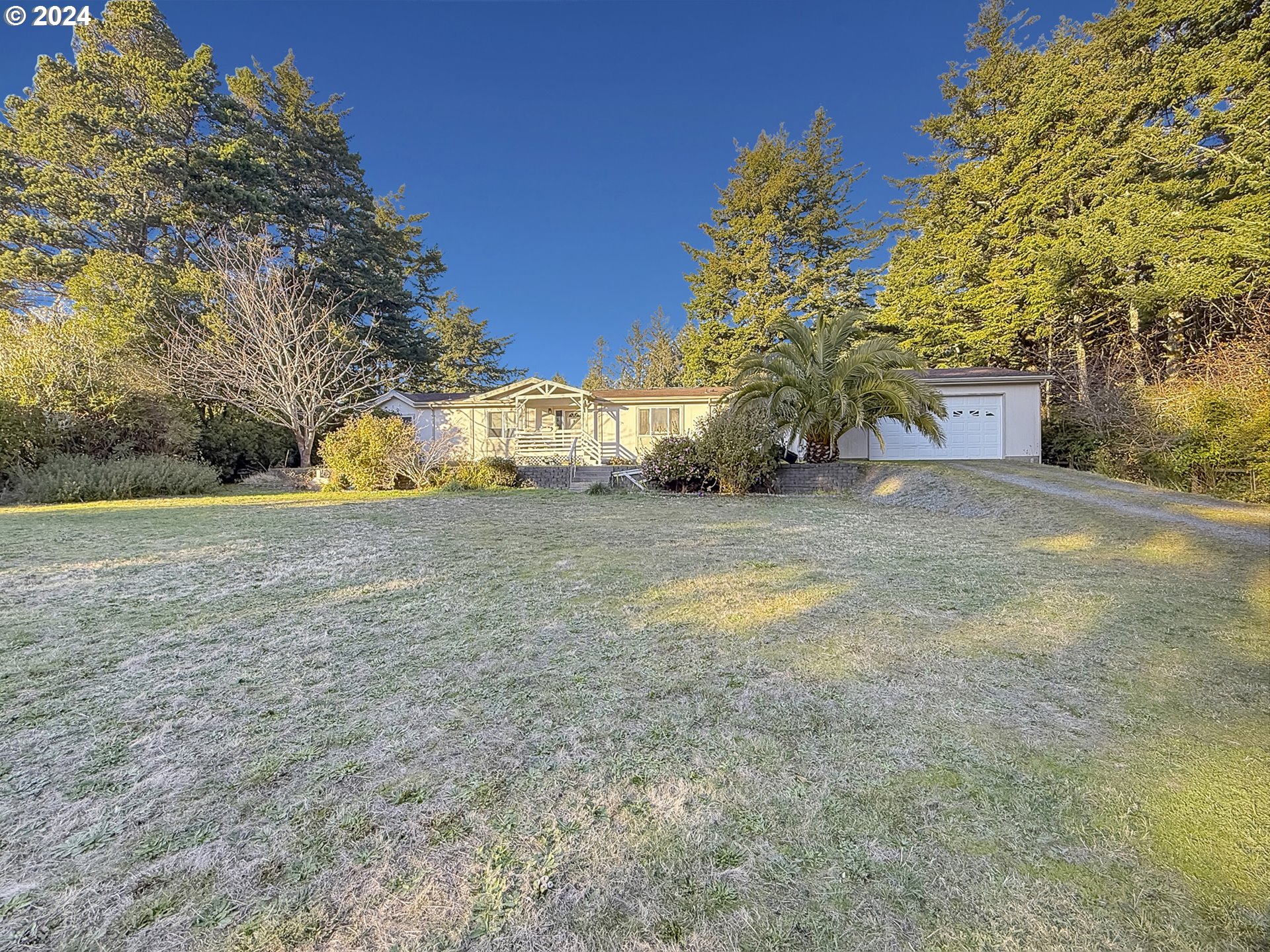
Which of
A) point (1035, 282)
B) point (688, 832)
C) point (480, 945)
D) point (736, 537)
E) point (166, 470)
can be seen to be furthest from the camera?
point (1035, 282)

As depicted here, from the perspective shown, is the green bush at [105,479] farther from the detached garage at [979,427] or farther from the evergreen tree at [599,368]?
the evergreen tree at [599,368]

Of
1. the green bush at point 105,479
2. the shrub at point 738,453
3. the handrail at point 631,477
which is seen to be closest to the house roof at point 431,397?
the green bush at point 105,479

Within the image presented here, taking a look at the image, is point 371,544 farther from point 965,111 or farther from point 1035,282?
point 965,111

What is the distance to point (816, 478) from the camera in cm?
1145

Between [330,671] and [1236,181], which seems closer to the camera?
[330,671]

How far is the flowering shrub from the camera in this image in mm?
10930

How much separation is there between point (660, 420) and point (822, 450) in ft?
25.4

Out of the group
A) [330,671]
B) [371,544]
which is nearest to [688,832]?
[330,671]

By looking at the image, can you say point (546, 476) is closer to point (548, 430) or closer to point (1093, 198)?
point (548, 430)

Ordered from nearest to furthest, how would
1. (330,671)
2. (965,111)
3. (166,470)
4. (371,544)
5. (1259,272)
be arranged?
(330,671) < (371,544) < (166,470) < (1259,272) < (965,111)

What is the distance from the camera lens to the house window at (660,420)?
19.2m

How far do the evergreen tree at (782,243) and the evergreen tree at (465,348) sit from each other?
15695 mm

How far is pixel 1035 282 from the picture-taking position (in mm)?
17062

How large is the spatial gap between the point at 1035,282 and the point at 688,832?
2187 cm
